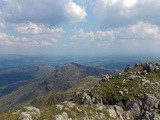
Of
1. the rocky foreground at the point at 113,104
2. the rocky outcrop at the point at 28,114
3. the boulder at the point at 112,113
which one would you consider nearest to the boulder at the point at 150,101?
the rocky foreground at the point at 113,104

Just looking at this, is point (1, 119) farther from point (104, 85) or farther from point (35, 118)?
point (104, 85)

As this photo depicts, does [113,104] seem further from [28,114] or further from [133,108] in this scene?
[28,114]

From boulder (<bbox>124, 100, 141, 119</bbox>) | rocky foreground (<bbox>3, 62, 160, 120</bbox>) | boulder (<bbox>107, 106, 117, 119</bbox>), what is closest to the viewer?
rocky foreground (<bbox>3, 62, 160, 120</bbox>)

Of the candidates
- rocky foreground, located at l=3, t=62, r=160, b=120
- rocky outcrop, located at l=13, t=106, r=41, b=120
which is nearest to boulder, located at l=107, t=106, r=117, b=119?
rocky foreground, located at l=3, t=62, r=160, b=120

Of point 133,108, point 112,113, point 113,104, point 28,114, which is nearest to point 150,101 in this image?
point 133,108

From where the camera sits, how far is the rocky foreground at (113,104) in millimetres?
78188

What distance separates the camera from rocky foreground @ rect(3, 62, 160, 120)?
257ft

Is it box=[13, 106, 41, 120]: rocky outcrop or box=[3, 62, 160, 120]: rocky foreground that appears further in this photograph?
box=[3, 62, 160, 120]: rocky foreground

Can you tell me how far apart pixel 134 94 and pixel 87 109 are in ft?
55.4

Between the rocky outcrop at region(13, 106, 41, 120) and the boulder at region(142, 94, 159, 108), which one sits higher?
the boulder at region(142, 94, 159, 108)

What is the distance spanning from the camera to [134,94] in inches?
3718

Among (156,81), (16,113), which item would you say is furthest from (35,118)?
(156,81)

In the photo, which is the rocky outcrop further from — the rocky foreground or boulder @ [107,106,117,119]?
boulder @ [107,106,117,119]

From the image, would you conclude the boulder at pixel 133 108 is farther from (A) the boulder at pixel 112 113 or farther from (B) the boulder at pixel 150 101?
(A) the boulder at pixel 112 113
